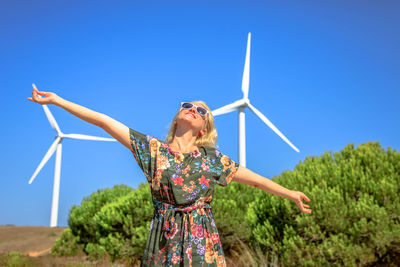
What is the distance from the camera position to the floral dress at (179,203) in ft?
10.6

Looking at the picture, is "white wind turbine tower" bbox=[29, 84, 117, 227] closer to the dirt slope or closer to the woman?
the dirt slope

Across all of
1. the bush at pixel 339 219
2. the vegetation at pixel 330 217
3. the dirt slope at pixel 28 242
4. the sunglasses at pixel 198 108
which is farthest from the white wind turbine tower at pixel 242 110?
the sunglasses at pixel 198 108

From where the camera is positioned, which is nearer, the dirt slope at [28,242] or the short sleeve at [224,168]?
the short sleeve at [224,168]

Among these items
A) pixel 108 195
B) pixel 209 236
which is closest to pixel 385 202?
pixel 209 236

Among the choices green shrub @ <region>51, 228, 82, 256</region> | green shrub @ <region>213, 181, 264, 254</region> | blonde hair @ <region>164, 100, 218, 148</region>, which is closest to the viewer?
blonde hair @ <region>164, 100, 218, 148</region>

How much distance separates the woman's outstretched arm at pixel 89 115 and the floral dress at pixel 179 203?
0.10 m

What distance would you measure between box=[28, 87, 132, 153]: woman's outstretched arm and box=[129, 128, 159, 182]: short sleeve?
7cm

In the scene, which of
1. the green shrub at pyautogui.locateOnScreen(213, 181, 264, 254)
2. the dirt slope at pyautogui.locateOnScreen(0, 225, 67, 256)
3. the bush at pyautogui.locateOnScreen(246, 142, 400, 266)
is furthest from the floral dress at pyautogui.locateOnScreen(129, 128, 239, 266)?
the dirt slope at pyautogui.locateOnScreen(0, 225, 67, 256)

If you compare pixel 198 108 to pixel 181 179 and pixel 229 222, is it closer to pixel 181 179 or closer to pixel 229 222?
pixel 181 179

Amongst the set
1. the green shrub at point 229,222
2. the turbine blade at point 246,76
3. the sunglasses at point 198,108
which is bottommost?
the green shrub at point 229,222

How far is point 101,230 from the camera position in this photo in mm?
13391

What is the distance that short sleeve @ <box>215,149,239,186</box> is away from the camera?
3624mm

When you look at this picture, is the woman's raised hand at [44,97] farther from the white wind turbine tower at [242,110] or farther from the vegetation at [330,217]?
the white wind turbine tower at [242,110]

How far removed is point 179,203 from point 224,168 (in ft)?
2.10
